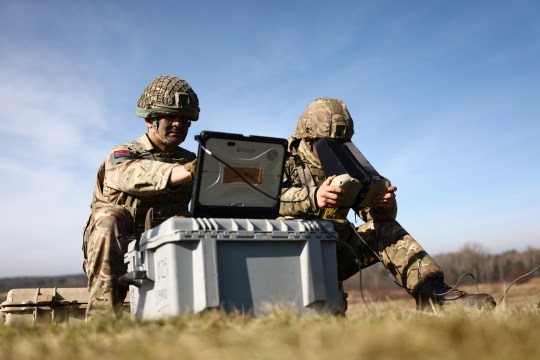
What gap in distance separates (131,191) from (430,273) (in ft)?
9.05

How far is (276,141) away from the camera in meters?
4.45

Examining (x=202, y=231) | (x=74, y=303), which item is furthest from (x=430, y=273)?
(x=74, y=303)

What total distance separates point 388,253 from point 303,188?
120cm

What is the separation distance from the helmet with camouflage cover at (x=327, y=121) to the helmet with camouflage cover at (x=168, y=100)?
117 centimetres

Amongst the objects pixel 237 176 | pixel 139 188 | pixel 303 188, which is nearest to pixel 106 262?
pixel 139 188

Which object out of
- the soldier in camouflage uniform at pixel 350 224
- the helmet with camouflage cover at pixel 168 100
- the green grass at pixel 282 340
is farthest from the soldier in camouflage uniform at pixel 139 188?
the green grass at pixel 282 340

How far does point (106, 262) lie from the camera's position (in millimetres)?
4805

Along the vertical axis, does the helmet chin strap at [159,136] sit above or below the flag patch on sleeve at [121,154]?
above

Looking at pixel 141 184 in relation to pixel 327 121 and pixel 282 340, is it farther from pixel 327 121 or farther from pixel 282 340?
pixel 282 340

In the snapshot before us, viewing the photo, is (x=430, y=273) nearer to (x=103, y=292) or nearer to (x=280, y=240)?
(x=280, y=240)

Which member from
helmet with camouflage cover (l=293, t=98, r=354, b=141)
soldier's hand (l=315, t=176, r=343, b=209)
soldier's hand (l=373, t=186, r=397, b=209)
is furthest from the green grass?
helmet with camouflage cover (l=293, t=98, r=354, b=141)

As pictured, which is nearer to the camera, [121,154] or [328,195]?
[328,195]

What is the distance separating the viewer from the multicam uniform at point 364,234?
5.54 meters

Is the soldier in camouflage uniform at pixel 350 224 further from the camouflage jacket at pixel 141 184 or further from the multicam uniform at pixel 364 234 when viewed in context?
the camouflage jacket at pixel 141 184
